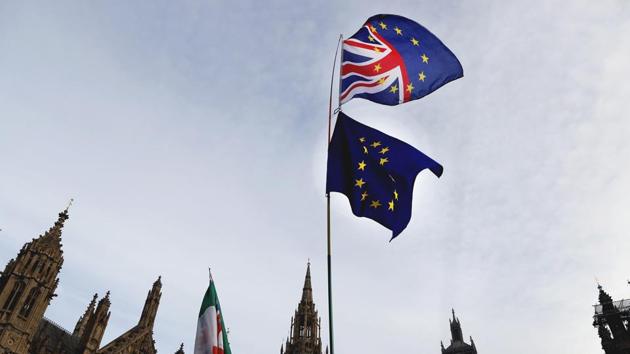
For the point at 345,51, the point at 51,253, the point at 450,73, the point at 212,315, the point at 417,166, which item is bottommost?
the point at 212,315

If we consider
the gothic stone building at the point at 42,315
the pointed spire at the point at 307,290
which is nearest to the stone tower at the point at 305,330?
the pointed spire at the point at 307,290

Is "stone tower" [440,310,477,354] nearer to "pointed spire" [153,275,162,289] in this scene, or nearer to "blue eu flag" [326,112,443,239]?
"pointed spire" [153,275,162,289]

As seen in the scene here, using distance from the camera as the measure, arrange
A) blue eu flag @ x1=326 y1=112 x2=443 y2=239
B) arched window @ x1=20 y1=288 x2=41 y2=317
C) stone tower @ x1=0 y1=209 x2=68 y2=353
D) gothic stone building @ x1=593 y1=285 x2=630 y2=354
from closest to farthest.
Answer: blue eu flag @ x1=326 y1=112 x2=443 y2=239
stone tower @ x1=0 y1=209 x2=68 y2=353
arched window @ x1=20 y1=288 x2=41 y2=317
gothic stone building @ x1=593 y1=285 x2=630 y2=354

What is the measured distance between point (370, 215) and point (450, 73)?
6.04 metres

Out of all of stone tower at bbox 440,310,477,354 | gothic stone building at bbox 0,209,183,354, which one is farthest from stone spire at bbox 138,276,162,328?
stone tower at bbox 440,310,477,354

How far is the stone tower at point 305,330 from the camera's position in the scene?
5712cm

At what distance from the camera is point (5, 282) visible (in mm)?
40469

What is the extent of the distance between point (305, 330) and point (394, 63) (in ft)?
172

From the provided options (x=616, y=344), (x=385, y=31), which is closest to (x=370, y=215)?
(x=385, y=31)

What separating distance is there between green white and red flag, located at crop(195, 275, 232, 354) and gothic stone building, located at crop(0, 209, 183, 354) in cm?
3373

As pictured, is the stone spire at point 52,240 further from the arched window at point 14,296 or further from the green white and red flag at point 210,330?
the green white and red flag at point 210,330

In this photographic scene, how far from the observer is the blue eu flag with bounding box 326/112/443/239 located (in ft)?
43.4

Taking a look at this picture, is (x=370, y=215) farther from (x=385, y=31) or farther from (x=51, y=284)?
(x=51, y=284)

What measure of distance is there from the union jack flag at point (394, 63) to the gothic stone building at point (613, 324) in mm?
60984
